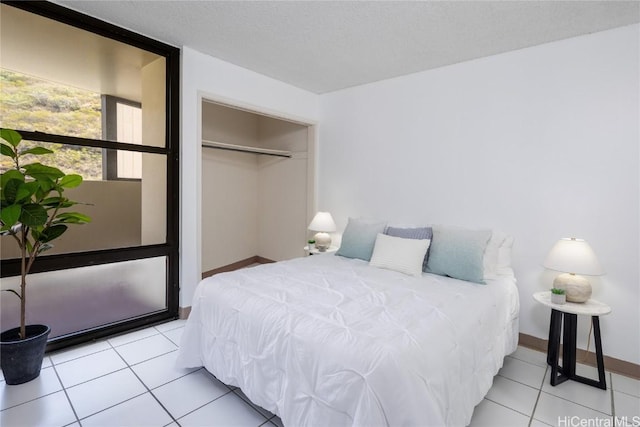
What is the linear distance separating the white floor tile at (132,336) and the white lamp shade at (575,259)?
3.31m

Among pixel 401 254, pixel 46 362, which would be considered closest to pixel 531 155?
pixel 401 254

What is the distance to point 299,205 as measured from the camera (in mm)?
4762

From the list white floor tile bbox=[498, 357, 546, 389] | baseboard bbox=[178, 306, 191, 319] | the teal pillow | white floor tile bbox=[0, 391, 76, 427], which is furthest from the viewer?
baseboard bbox=[178, 306, 191, 319]

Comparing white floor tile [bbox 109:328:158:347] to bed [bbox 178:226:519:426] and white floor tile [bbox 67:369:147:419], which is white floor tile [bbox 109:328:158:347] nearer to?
white floor tile [bbox 67:369:147:419]

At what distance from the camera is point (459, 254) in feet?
8.45

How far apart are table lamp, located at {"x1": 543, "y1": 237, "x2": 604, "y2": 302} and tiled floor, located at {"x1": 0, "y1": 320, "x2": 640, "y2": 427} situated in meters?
0.64

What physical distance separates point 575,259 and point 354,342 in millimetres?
1845

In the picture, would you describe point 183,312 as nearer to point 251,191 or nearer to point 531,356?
point 251,191

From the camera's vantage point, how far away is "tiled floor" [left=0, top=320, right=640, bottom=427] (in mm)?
1820

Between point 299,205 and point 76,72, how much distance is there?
2926mm

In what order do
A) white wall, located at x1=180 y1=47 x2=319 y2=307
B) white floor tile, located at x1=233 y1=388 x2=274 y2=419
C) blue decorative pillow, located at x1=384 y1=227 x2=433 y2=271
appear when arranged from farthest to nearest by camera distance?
white wall, located at x1=180 y1=47 x2=319 y2=307
blue decorative pillow, located at x1=384 y1=227 x2=433 y2=271
white floor tile, located at x1=233 y1=388 x2=274 y2=419

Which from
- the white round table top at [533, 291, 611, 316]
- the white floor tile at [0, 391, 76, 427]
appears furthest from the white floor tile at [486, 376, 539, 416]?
the white floor tile at [0, 391, 76, 427]

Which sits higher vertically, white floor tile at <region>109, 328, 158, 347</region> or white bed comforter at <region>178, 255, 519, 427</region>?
white bed comforter at <region>178, 255, 519, 427</region>

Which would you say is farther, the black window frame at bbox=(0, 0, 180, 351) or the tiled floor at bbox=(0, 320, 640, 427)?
the black window frame at bbox=(0, 0, 180, 351)
